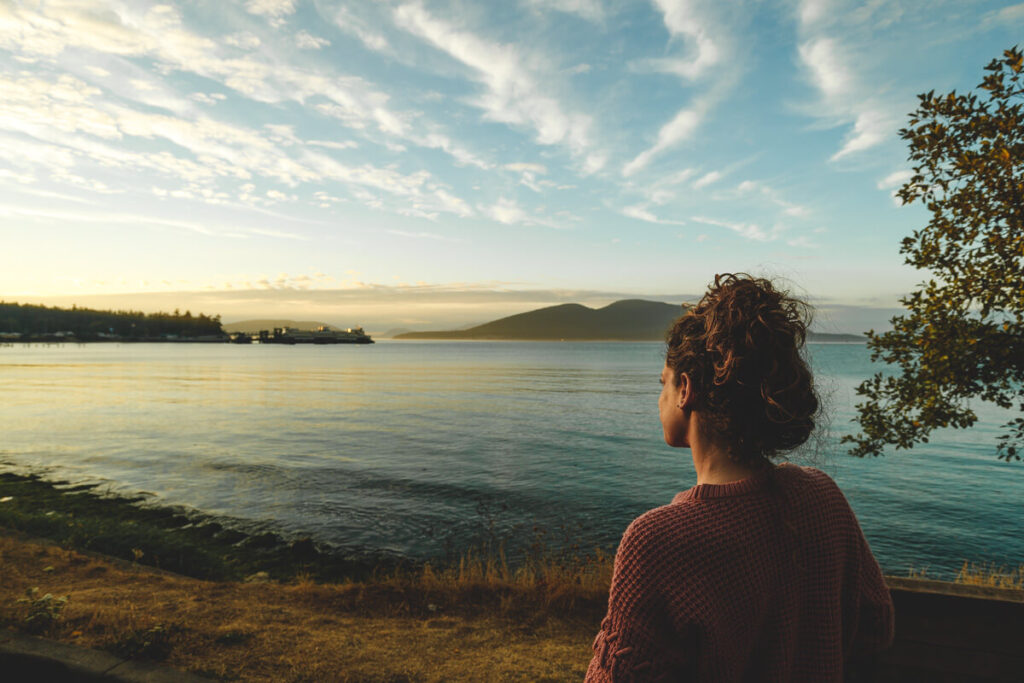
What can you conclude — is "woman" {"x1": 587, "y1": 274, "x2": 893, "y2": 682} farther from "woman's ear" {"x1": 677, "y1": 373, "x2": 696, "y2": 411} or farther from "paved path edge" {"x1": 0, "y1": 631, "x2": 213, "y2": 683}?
"paved path edge" {"x1": 0, "y1": 631, "x2": 213, "y2": 683}

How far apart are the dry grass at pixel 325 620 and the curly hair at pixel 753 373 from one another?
16.4 feet

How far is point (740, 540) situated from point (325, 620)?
7113 mm

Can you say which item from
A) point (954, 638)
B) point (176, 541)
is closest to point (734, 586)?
point (954, 638)

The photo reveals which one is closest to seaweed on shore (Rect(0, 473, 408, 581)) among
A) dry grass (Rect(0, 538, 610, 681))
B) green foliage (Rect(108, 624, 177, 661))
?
dry grass (Rect(0, 538, 610, 681))

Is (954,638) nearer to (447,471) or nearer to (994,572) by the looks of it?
(994,572)

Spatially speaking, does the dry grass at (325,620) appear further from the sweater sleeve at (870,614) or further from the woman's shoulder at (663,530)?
→ the woman's shoulder at (663,530)

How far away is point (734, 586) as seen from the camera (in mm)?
1493

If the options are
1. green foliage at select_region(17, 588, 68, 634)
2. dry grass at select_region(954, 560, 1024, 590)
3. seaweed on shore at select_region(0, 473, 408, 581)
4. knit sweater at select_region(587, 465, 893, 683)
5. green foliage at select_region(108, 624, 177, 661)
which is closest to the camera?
knit sweater at select_region(587, 465, 893, 683)

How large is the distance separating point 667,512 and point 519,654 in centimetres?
563

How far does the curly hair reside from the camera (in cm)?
161

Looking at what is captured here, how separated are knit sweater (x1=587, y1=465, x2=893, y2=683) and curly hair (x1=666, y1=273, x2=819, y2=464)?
0.13m

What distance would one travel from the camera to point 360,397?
4788 centimetres

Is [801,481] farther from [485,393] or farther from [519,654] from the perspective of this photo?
[485,393]

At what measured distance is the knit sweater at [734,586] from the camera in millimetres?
1456
